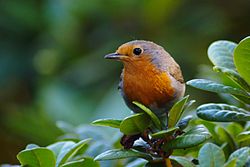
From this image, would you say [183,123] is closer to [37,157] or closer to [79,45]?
[37,157]

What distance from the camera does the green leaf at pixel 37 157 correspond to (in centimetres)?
85

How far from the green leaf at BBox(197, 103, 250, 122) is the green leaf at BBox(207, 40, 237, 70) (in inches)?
3.9

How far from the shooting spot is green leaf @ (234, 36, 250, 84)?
2.75ft

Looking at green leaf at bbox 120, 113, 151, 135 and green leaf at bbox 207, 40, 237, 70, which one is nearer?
green leaf at bbox 120, 113, 151, 135

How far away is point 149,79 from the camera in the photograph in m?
1.07

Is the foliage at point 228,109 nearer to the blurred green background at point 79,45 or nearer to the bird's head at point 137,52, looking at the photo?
the bird's head at point 137,52

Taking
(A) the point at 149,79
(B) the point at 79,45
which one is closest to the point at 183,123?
(A) the point at 149,79

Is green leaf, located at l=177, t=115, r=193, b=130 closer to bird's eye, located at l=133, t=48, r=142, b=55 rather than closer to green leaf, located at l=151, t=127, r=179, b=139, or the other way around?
green leaf, located at l=151, t=127, r=179, b=139

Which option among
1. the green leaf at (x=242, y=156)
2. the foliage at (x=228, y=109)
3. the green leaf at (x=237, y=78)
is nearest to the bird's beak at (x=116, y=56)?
the foliage at (x=228, y=109)

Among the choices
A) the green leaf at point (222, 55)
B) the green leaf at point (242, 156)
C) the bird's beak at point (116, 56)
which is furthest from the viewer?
the bird's beak at point (116, 56)

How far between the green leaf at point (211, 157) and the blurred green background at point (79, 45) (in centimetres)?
209

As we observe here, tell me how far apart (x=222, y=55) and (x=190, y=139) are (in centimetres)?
20

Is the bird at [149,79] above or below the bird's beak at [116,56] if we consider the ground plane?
below

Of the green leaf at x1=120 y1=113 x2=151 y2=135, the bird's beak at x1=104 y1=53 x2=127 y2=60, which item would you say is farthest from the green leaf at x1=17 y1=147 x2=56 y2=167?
the bird's beak at x1=104 y1=53 x2=127 y2=60
